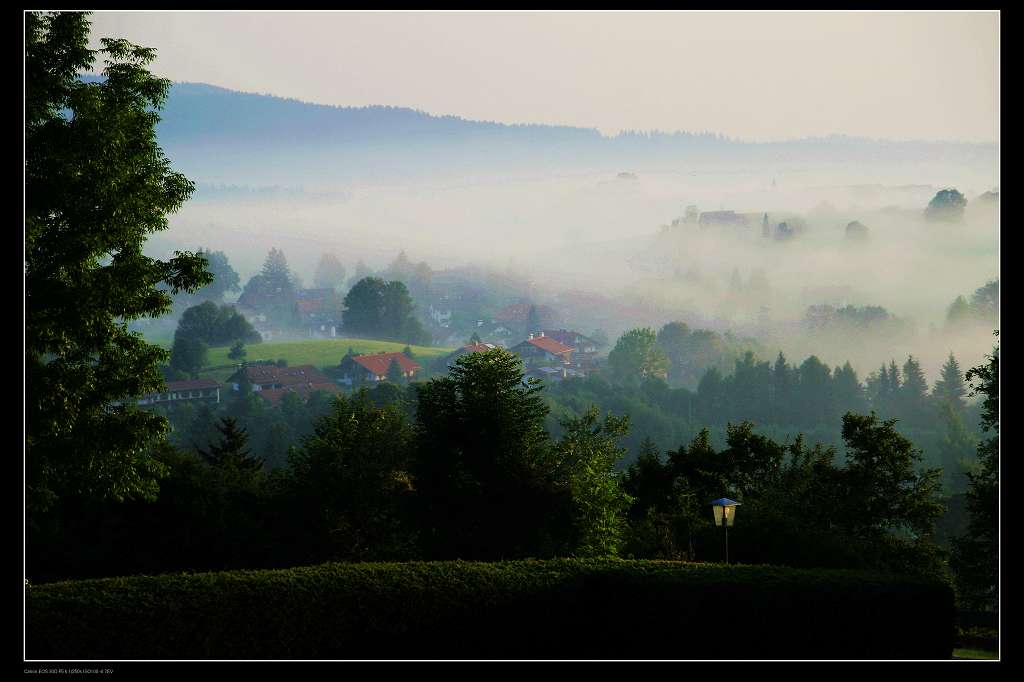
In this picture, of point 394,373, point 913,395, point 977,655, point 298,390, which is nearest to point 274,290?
point 298,390

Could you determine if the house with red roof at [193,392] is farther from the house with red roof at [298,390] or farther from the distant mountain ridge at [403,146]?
the distant mountain ridge at [403,146]

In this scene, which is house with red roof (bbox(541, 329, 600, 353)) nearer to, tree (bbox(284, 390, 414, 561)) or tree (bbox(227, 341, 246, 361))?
tree (bbox(227, 341, 246, 361))

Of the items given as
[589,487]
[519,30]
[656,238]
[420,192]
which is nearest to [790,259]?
[656,238]

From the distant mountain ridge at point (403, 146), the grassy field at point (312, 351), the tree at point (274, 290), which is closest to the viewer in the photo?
the distant mountain ridge at point (403, 146)

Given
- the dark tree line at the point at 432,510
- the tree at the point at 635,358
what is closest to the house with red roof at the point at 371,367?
the tree at the point at 635,358

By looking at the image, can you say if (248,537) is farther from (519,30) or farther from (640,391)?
(640,391)

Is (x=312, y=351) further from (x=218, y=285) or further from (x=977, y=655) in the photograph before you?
(x=977, y=655)
